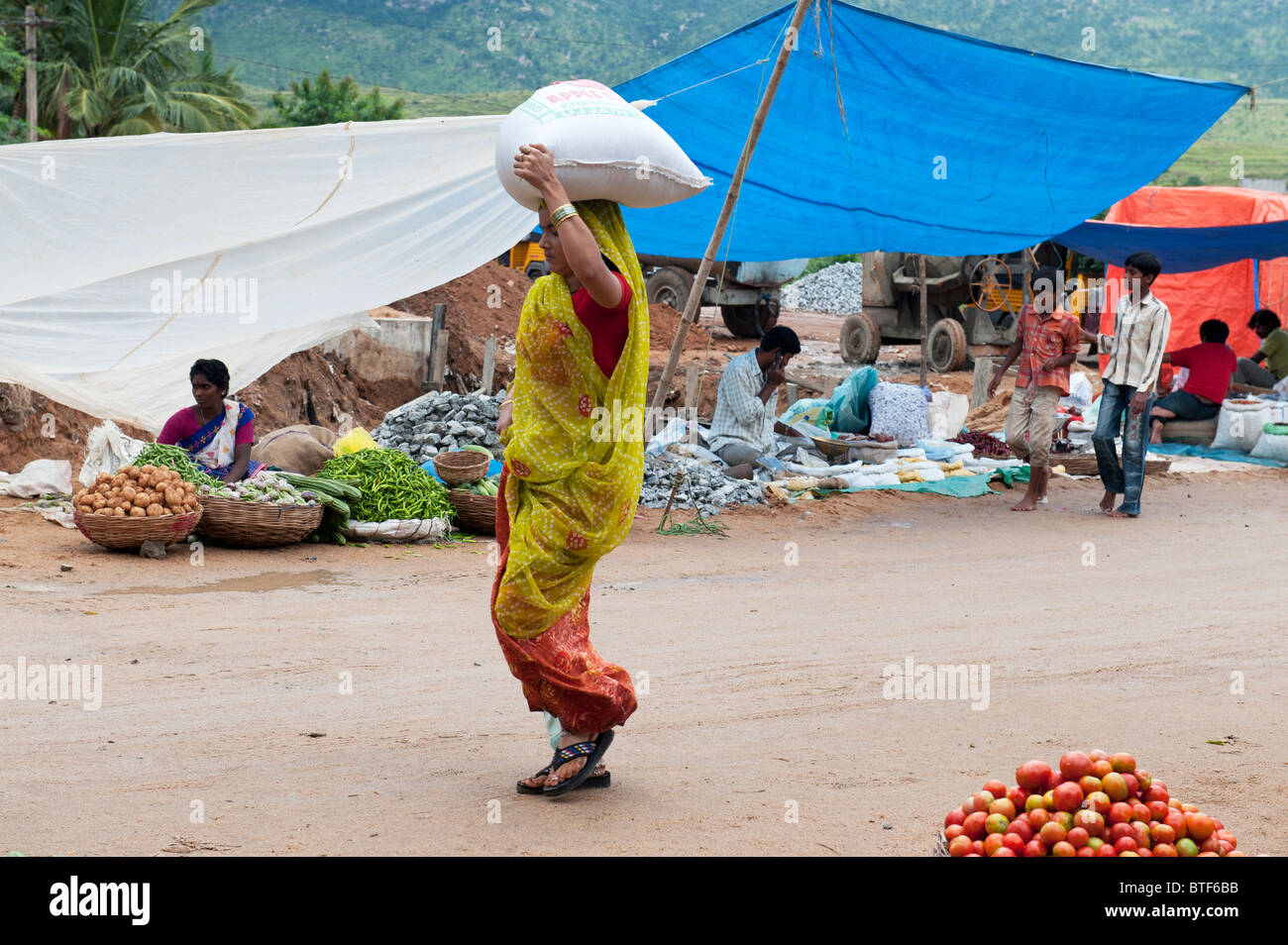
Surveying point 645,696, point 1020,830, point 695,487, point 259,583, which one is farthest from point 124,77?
point 1020,830

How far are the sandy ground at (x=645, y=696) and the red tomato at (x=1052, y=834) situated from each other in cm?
64

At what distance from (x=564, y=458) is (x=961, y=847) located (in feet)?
4.69

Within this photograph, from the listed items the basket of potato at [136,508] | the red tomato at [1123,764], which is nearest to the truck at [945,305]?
the basket of potato at [136,508]

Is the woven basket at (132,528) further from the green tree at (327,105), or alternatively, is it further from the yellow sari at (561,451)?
the green tree at (327,105)

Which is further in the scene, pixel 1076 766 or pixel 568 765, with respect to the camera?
pixel 568 765

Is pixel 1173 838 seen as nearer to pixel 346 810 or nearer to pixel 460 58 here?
pixel 346 810

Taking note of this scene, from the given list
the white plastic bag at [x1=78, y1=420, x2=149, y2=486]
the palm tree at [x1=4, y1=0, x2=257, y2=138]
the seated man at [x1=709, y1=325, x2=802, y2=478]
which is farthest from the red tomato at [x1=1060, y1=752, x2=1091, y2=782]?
the palm tree at [x1=4, y1=0, x2=257, y2=138]

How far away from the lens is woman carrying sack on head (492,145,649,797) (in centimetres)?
338

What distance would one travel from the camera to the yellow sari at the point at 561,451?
340cm

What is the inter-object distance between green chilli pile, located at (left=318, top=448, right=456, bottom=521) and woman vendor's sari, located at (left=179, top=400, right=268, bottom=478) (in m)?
0.64

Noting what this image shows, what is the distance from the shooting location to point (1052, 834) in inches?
102

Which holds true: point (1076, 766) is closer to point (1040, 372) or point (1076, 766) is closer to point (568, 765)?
point (568, 765)

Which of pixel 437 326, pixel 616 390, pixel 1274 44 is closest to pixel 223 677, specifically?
pixel 616 390

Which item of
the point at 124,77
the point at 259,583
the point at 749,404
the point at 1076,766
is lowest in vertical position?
the point at 259,583
